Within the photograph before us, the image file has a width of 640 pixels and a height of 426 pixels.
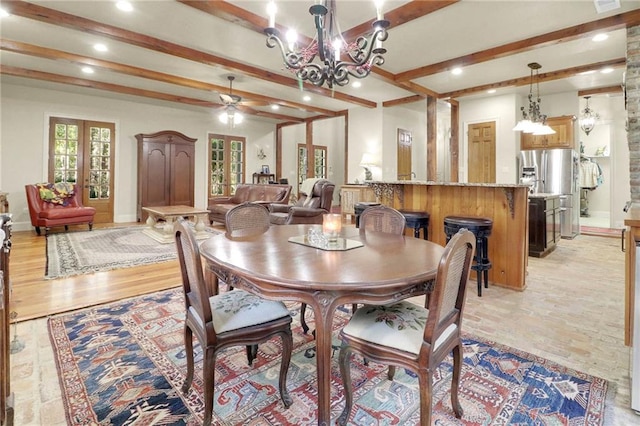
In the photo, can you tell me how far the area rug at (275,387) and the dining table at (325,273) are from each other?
437 mm

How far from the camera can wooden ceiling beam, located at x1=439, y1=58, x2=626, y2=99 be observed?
5.06m

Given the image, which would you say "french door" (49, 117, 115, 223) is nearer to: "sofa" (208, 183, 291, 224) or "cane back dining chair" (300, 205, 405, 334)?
"sofa" (208, 183, 291, 224)

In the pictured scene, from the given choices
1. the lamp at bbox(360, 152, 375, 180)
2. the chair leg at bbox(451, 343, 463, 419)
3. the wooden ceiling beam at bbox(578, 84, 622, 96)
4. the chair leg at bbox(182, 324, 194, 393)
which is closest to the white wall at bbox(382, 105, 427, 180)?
the lamp at bbox(360, 152, 375, 180)

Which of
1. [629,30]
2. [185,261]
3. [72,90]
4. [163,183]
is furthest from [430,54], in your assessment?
[72,90]

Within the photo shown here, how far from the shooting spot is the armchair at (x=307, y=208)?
543 cm

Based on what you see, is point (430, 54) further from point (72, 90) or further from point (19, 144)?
point (19, 144)

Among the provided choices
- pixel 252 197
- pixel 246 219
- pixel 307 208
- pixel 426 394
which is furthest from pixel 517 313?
pixel 252 197

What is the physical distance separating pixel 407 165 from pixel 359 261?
7.65m

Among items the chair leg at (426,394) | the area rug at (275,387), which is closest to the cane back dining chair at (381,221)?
the area rug at (275,387)

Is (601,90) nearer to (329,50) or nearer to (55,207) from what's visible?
(329,50)

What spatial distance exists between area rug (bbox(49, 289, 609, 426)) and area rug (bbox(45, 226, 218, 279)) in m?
1.73

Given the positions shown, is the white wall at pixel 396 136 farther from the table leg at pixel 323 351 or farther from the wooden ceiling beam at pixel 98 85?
the table leg at pixel 323 351

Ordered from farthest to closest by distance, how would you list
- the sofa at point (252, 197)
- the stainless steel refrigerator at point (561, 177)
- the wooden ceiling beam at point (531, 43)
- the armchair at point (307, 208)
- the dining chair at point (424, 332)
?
1. the sofa at point (252, 197)
2. the stainless steel refrigerator at point (561, 177)
3. the armchair at point (307, 208)
4. the wooden ceiling beam at point (531, 43)
5. the dining chair at point (424, 332)

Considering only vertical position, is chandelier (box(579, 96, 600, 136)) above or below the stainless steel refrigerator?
above
